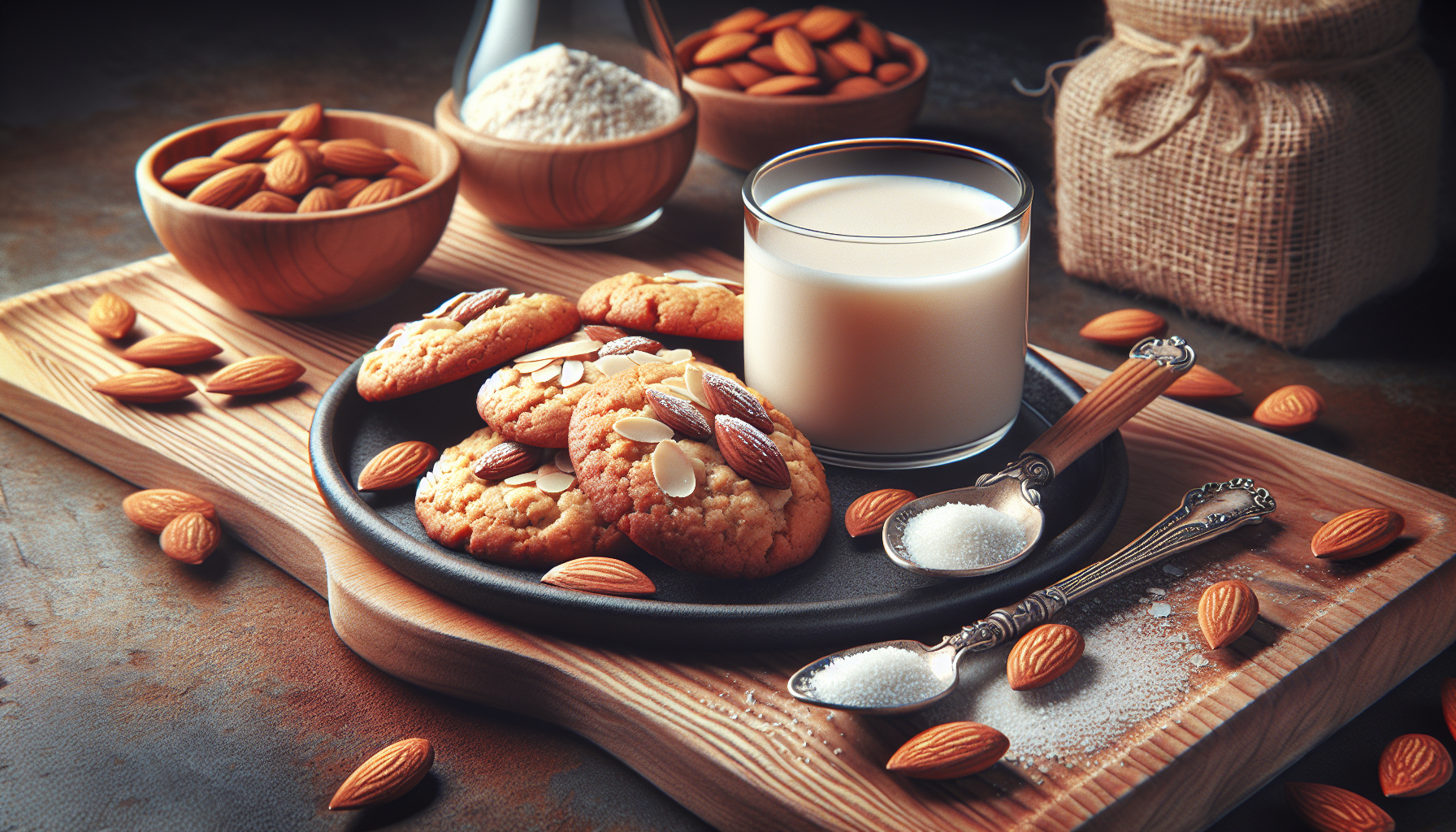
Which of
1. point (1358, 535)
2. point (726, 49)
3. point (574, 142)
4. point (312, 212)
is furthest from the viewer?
point (726, 49)

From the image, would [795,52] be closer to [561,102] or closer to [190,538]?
[561,102]

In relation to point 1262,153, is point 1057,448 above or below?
below

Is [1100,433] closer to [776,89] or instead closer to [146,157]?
[776,89]

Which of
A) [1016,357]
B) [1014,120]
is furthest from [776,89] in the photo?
[1016,357]

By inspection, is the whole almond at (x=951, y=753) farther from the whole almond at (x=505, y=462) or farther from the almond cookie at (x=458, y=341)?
the almond cookie at (x=458, y=341)

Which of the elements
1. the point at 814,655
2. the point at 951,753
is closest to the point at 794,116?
the point at 814,655

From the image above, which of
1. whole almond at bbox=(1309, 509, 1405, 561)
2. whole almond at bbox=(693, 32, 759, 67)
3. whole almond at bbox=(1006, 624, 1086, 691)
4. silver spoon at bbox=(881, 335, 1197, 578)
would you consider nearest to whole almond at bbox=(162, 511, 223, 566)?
silver spoon at bbox=(881, 335, 1197, 578)
